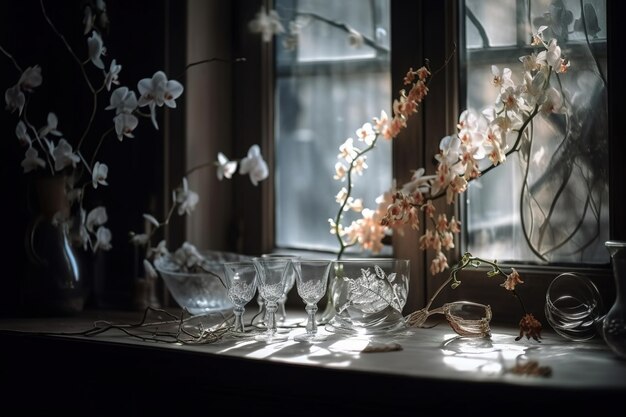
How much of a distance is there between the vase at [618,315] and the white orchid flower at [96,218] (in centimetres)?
112

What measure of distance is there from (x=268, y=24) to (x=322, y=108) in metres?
0.27

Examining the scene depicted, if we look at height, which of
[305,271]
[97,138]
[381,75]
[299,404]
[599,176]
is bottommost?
[299,404]

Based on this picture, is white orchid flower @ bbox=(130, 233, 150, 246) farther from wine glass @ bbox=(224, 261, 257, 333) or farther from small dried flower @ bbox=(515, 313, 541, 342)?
small dried flower @ bbox=(515, 313, 541, 342)

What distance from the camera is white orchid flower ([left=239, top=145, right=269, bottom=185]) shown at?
178 cm

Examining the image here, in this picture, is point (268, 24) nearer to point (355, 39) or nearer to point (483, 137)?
point (355, 39)

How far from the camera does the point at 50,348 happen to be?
4.96 ft

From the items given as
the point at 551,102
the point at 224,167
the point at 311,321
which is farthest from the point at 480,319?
the point at 224,167

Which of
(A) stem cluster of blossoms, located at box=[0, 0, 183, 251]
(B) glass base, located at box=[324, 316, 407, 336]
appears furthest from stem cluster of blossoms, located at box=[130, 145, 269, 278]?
(B) glass base, located at box=[324, 316, 407, 336]

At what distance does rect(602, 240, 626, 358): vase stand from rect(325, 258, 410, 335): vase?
37 cm

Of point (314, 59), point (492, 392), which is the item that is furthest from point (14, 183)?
point (492, 392)

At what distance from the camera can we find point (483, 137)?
1.41 m

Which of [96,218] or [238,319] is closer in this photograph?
[238,319]

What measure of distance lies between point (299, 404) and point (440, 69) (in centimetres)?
74

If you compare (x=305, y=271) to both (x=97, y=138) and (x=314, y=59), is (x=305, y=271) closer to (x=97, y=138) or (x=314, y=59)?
(x=314, y=59)
